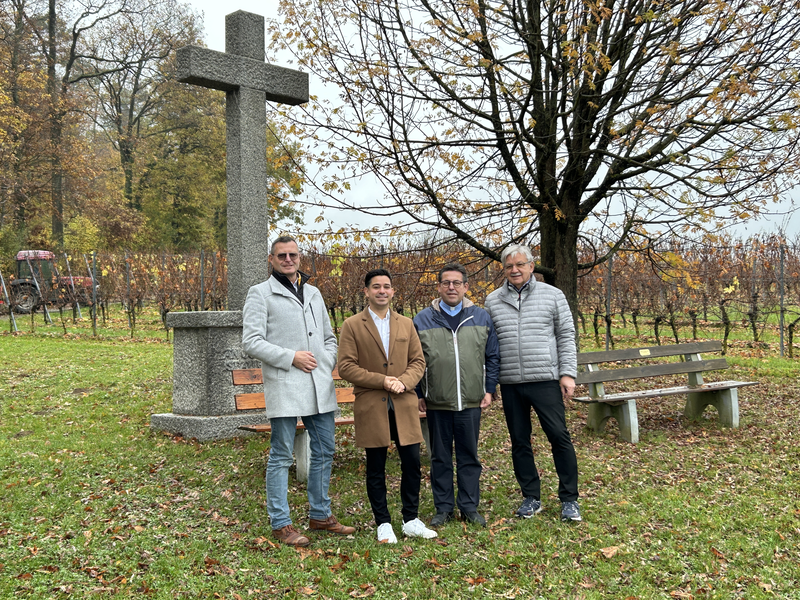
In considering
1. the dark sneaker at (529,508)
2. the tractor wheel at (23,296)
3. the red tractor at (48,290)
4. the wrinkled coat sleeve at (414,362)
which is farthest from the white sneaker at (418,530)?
the tractor wheel at (23,296)

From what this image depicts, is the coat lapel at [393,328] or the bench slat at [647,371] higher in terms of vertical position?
the coat lapel at [393,328]

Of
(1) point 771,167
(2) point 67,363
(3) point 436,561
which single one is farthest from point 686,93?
(2) point 67,363

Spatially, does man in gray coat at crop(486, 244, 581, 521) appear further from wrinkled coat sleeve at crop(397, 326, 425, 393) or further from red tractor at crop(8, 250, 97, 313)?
red tractor at crop(8, 250, 97, 313)

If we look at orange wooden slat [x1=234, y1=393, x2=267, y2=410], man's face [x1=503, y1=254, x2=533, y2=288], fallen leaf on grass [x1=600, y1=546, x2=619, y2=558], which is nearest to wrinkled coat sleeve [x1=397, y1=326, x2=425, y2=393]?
man's face [x1=503, y1=254, x2=533, y2=288]

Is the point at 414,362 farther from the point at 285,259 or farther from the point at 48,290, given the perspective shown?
the point at 48,290

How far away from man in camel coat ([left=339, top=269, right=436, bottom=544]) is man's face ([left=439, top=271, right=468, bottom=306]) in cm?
34

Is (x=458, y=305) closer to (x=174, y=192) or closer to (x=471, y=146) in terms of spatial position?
(x=471, y=146)

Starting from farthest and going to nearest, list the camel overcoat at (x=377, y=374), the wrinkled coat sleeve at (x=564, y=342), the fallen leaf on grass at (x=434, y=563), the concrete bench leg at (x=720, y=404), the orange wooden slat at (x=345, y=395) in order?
the concrete bench leg at (x=720, y=404), the orange wooden slat at (x=345, y=395), the wrinkled coat sleeve at (x=564, y=342), the camel overcoat at (x=377, y=374), the fallen leaf on grass at (x=434, y=563)

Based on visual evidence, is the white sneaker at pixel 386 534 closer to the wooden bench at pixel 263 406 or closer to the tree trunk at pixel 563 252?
the wooden bench at pixel 263 406

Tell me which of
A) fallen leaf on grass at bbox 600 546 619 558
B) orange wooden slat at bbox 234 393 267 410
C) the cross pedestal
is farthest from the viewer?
the cross pedestal

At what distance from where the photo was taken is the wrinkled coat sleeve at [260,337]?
3.82 m

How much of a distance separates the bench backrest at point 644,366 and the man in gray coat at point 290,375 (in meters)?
3.26

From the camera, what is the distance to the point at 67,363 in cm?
1032

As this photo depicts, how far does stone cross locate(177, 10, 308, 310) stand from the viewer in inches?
245
